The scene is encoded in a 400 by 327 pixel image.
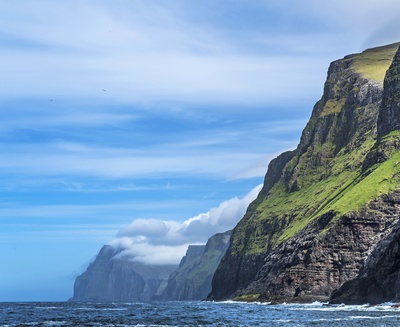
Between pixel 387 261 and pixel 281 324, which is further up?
pixel 387 261

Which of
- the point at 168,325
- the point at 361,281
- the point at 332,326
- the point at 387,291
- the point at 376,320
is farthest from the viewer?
the point at 361,281

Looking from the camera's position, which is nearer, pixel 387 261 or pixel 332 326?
pixel 332 326

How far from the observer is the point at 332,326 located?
116 metres

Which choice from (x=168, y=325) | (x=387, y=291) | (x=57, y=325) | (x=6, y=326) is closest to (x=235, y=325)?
(x=168, y=325)

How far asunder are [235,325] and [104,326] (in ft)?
86.3

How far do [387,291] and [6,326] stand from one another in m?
97.4

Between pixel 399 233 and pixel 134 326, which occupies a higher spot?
pixel 399 233

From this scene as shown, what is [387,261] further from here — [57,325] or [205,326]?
[57,325]

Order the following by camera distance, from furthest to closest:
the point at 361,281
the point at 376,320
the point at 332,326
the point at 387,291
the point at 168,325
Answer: the point at 361,281, the point at 387,291, the point at 168,325, the point at 376,320, the point at 332,326

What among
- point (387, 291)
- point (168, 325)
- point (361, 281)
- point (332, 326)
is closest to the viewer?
point (332, 326)

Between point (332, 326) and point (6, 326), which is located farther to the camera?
point (6, 326)

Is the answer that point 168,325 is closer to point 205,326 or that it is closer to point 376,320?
point 205,326

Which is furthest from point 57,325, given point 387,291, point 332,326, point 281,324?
point 387,291

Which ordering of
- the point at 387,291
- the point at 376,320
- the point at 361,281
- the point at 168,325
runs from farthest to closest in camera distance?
the point at 361,281 < the point at 387,291 < the point at 168,325 < the point at 376,320
